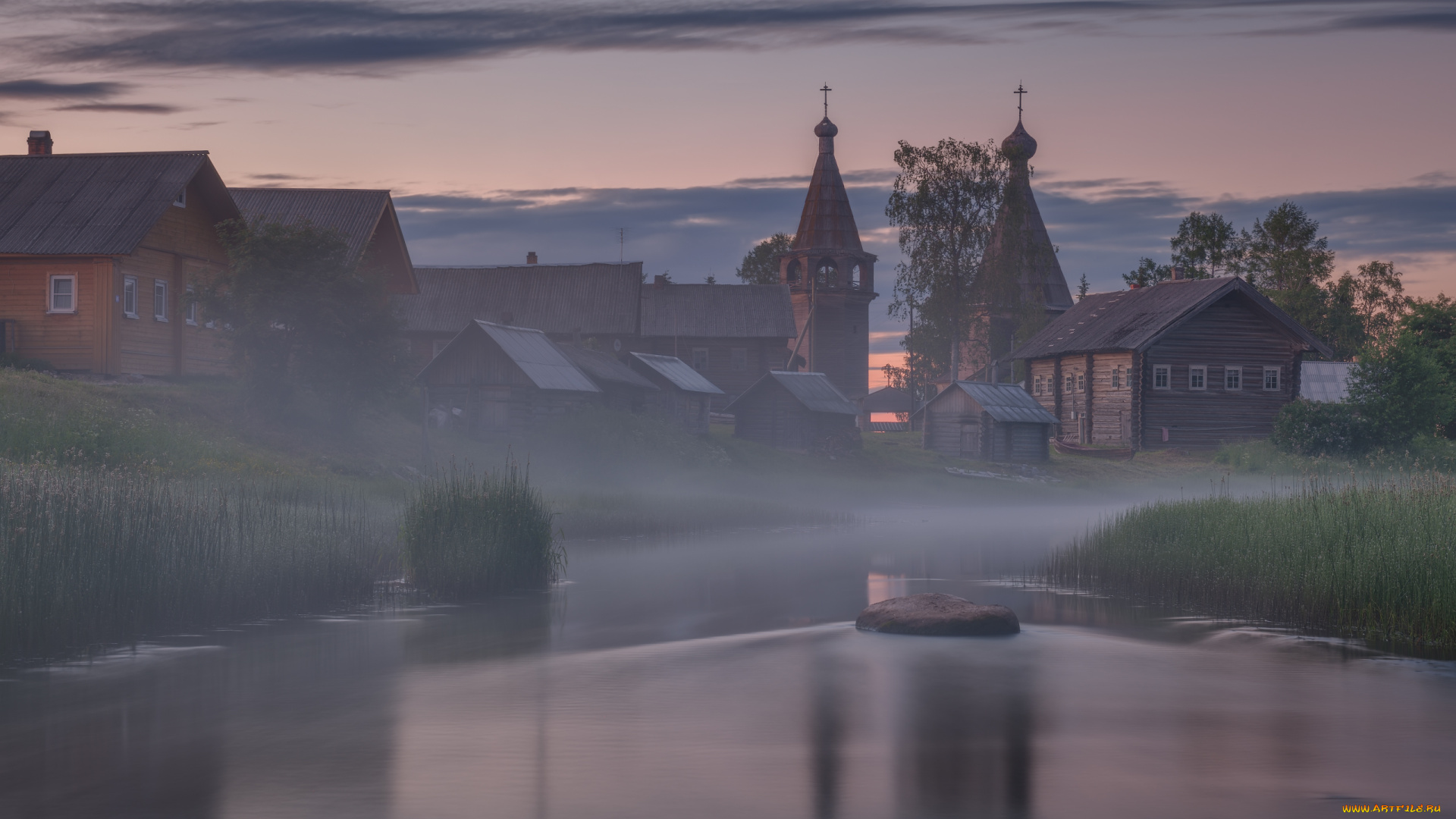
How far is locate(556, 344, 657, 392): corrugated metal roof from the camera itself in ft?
170

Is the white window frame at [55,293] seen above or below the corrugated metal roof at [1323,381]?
above

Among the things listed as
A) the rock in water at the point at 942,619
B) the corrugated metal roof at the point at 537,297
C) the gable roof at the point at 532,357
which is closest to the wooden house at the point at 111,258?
the gable roof at the point at 532,357

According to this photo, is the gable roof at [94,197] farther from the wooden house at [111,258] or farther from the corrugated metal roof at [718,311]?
the corrugated metal roof at [718,311]

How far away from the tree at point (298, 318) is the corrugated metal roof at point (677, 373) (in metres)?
22.5

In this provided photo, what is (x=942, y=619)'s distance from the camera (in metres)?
15.7

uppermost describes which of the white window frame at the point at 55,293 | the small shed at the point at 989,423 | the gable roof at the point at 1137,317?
the gable roof at the point at 1137,317

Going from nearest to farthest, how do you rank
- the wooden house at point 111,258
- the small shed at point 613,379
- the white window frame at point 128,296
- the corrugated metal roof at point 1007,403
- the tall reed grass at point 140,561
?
the tall reed grass at point 140,561, the wooden house at point 111,258, the white window frame at point 128,296, the small shed at point 613,379, the corrugated metal roof at point 1007,403

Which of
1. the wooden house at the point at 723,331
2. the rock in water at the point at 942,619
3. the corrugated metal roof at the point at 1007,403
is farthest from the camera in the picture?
the wooden house at the point at 723,331

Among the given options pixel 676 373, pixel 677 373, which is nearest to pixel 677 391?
pixel 676 373

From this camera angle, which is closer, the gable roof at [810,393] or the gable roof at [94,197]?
the gable roof at [94,197]

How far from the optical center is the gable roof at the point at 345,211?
44.5m

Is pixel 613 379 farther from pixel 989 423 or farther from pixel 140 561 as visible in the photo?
pixel 140 561

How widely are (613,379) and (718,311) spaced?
25882 millimetres

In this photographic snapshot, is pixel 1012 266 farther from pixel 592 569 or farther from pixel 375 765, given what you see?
pixel 375 765
